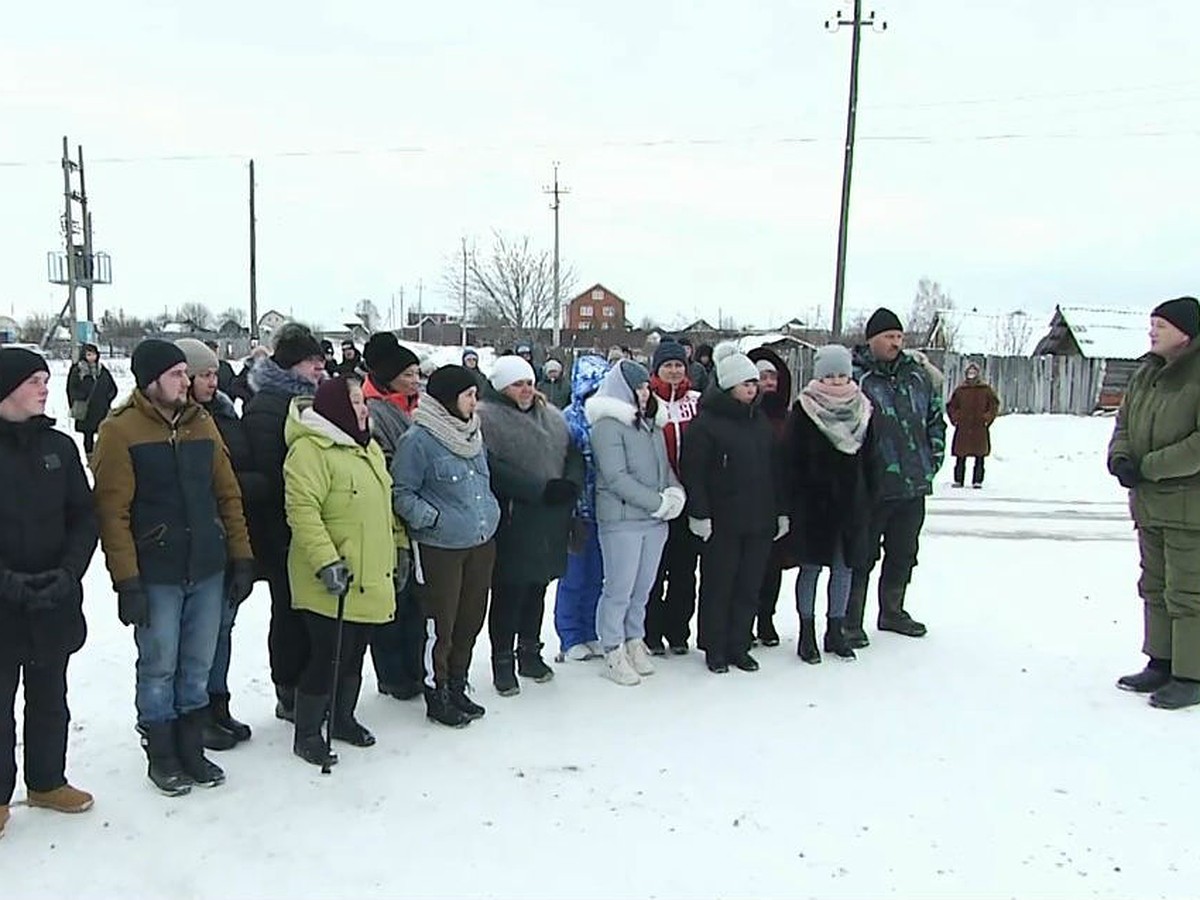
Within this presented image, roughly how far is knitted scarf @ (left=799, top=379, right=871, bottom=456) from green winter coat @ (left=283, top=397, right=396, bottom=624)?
8.32ft

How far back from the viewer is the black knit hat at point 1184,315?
4.96 meters

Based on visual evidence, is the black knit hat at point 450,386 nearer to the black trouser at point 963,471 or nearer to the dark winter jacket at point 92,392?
the dark winter jacket at point 92,392

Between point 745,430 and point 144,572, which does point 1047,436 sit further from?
point 144,572

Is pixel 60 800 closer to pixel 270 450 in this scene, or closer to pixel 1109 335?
pixel 270 450

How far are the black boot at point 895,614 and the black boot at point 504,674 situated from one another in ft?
8.26

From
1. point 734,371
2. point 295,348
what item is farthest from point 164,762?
point 734,371

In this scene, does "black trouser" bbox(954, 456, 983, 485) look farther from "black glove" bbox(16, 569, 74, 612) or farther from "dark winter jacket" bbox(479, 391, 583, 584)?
"black glove" bbox(16, 569, 74, 612)

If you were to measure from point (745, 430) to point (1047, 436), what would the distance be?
17799 mm

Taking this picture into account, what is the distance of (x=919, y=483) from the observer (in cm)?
598

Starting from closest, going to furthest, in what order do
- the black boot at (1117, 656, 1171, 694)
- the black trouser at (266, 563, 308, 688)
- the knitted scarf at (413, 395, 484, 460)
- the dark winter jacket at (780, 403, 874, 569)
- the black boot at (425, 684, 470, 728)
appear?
1. the black trouser at (266, 563, 308, 688)
2. the knitted scarf at (413, 395, 484, 460)
3. the black boot at (425, 684, 470, 728)
4. the black boot at (1117, 656, 1171, 694)
5. the dark winter jacket at (780, 403, 874, 569)

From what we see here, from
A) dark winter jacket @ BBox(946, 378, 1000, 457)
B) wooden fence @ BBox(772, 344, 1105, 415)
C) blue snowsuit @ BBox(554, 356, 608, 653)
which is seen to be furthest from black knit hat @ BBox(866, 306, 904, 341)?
wooden fence @ BBox(772, 344, 1105, 415)

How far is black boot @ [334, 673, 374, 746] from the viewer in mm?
4410

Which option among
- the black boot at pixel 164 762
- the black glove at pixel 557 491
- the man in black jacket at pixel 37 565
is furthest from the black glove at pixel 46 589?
the black glove at pixel 557 491

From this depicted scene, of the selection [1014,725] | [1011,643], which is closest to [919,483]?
[1011,643]
